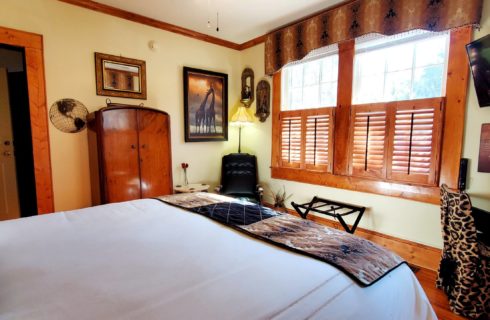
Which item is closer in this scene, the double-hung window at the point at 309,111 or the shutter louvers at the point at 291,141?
the double-hung window at the point at 309,111

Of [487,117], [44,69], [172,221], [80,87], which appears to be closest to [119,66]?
[80,87]

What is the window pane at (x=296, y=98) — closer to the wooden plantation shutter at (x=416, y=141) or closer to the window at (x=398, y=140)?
the window at (x=398, y=140)

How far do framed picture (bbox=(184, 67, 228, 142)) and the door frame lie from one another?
1.55 meters

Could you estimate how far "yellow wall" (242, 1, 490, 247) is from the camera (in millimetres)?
2072

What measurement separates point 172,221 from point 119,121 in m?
1.67

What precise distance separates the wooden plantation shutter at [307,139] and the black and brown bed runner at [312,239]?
1.53m

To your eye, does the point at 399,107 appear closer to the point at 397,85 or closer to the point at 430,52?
the point at 397,85

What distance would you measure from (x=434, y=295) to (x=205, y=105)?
326 cm

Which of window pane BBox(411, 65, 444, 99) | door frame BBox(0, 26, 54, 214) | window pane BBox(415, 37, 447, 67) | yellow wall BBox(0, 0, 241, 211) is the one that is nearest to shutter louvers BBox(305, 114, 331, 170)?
window pane BBox(411, 65, 444, 99)

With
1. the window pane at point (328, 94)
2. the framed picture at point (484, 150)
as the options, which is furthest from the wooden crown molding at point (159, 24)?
the framed picture at point (484, 150)

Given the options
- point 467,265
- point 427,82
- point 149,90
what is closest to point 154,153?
point 149,90

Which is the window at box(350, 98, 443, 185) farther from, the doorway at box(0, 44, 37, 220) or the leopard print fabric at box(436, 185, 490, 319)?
the doorway at box(0, 44, 37, 220)

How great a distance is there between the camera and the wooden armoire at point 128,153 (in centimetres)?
266

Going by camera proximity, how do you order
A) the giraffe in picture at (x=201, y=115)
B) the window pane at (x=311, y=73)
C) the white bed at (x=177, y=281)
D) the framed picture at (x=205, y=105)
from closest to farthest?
the white bed at (x=177, y=281) < the window pane at (x=311, y=73) < the framed picture at (x=205, y=105) < the giraffe in picture at (x=201, y=115)
